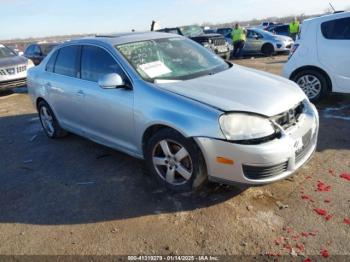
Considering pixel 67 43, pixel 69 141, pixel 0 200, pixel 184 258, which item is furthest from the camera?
pixel 69 141

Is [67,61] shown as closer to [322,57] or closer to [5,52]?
[322,57]

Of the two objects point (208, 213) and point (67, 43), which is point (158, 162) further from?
point (67, 43)

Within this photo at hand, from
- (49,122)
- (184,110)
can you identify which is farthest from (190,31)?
(184,110)

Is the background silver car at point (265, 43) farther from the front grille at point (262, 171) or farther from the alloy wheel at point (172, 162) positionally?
the front grille at point (262, 171)

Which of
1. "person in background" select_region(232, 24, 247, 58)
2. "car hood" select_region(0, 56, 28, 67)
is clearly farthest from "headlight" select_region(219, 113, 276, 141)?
"person in background" select_region(232, 24, 247, 58)

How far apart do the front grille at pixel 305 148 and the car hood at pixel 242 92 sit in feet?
1.17

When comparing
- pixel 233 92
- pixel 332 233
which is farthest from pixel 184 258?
pixel 233 92

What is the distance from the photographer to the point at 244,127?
10.7 feet

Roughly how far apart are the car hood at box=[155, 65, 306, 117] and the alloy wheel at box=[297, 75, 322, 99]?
9.67 ft

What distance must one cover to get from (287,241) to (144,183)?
178 centimetres

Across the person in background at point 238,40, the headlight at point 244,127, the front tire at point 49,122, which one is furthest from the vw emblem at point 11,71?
the person in background at point 238,40

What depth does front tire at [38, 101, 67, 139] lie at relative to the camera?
19.5ft

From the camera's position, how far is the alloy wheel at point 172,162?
12.1 ft

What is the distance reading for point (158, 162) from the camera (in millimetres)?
3928
